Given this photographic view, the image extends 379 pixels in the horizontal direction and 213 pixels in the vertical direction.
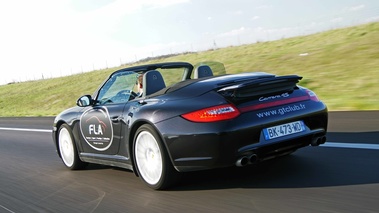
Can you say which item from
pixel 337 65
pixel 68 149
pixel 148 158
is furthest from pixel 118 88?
pixel 337 65

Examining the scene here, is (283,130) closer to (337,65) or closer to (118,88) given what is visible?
(118,88)

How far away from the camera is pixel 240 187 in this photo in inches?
182

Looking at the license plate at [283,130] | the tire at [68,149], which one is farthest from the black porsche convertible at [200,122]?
the tire at [68,149]

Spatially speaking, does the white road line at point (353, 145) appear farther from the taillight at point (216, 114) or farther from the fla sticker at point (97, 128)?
the fla sticker at point (97, 128)

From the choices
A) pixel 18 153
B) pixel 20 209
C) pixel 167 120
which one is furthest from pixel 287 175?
pixel 18 153

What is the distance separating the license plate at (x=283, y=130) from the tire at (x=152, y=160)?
1.02 m

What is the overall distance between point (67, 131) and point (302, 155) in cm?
336

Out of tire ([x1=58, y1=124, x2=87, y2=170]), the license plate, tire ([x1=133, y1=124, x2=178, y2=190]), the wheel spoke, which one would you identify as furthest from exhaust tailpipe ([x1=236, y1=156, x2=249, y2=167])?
tire ([x1=58, y1=124, x2=87, y2=170])

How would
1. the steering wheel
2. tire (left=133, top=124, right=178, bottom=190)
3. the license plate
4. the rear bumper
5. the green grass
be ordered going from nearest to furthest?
the rear bumper → the license plate → tire (left=133, top=124, right=178, bottom=190) → the steering wheel → the green grass

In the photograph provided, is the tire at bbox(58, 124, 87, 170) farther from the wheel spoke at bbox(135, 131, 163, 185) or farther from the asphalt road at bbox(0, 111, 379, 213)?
the wheel spoke at bbox(135, 131, 163, 185)

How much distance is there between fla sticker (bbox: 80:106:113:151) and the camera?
18.5ft

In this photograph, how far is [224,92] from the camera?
447 centimetres

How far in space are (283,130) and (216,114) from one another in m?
0.69

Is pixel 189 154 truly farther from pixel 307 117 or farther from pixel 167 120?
pixel 307 117
